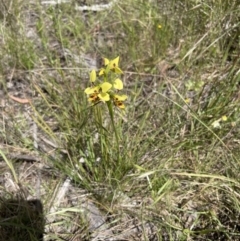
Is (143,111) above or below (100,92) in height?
below

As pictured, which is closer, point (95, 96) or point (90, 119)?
point (95, 96)

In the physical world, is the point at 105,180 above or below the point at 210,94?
below

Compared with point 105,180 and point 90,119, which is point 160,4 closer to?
point 90,119

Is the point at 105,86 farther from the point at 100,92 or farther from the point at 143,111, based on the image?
the point at 143,111

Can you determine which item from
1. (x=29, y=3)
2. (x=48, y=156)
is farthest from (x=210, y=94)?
(x=29, y=3)

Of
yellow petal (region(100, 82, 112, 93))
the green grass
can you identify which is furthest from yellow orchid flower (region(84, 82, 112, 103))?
the green grass

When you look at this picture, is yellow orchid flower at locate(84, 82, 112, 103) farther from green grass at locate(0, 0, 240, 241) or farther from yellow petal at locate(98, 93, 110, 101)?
green grass at locate(0, 0, 240, 241)

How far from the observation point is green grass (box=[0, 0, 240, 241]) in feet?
4.25

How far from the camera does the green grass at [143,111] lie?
4.25 ft

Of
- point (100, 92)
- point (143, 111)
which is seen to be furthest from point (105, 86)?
point (143, 111)

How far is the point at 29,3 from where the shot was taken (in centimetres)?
196

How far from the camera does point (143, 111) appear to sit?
5.01 feet

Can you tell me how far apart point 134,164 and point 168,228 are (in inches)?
9.7

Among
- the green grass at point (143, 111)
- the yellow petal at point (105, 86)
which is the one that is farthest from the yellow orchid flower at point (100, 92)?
the green grass at point (143, 111)
